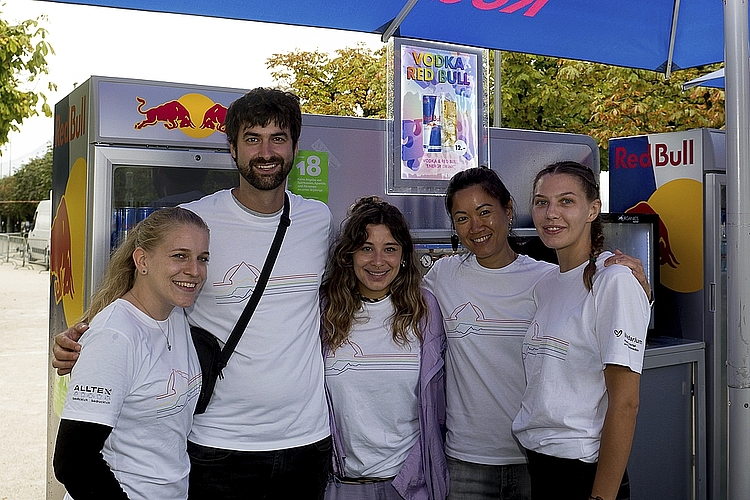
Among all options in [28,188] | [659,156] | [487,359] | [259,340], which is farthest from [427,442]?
[28,188]

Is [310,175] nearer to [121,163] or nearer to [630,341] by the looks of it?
[121,163]

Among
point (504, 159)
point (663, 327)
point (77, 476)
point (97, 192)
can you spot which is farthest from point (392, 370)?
point (663, 327)

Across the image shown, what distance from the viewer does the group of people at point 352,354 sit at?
6.55 ft

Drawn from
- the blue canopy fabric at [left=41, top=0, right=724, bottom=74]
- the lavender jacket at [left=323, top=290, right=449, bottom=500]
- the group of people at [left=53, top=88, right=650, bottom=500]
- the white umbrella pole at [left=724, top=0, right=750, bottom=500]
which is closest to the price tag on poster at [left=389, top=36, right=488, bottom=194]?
the blue canopy fabric at [left=41, top=0, right=724, bottom=74]

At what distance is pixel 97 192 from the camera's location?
3.01 metres

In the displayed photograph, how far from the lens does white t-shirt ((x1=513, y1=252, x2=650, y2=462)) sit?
2.07 m

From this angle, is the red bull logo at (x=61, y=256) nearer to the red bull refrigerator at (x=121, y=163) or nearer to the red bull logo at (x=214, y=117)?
the red bull refrigerator at (x=121, y=163)

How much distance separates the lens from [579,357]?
2178mm

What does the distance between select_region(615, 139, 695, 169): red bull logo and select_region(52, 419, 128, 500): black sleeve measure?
3816 mm

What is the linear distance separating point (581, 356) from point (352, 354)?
0.80 m

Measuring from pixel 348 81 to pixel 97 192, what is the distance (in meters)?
11.2

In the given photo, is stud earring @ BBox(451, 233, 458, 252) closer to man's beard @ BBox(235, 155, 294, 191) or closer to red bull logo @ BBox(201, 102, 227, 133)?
red bull logo @ BBox(201, 102, 227, 133)

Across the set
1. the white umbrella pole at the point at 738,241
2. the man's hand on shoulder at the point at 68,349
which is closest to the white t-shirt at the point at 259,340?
the man's hand on shoulder at the point at 68,349

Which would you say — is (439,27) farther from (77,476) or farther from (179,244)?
(77,476)
